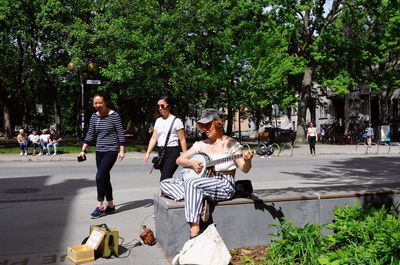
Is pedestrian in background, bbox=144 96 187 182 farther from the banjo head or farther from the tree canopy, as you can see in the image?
the tree canopy

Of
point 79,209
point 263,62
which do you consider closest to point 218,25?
point 263,62

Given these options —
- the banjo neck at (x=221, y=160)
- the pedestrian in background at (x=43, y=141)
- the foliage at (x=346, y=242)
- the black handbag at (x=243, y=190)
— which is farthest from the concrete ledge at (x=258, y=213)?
the pedestrian in background at (x=43, y=141)

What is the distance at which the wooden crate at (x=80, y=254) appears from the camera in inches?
196

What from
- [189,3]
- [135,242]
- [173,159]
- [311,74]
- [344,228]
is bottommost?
[135,242]

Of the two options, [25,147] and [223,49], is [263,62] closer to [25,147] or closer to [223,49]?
[223,49]

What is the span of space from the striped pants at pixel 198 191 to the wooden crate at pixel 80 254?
1.08m

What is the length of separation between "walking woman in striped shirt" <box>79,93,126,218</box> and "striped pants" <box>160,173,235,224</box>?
89.6 inches

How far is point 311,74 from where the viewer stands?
37.1 metres

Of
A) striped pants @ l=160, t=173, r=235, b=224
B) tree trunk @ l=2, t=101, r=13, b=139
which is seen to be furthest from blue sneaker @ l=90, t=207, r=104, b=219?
tree trunk @ l=2, t=101, r=13, b=139

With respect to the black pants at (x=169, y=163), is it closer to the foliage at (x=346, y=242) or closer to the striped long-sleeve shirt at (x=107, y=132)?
the striped long-sleeve shirt at (x=107, y=132)

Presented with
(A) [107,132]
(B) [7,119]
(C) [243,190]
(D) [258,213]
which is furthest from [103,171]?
(B) [7,119]

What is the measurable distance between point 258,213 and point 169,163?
7.42 ft

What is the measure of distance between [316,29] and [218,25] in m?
11.6

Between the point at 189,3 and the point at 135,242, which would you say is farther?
the point at 189,3
